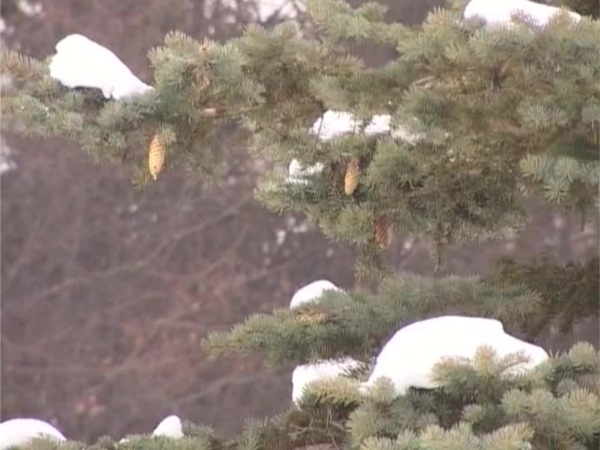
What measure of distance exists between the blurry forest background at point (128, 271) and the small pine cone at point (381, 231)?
12.6 feet

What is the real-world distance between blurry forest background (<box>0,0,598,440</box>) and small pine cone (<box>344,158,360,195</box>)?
3961mm

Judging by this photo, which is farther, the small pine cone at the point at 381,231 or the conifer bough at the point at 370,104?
the small pine cone at the point at 381,231

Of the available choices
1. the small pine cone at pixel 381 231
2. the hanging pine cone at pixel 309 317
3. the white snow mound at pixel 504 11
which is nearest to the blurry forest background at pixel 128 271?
the small pine cone at pixel 381 231

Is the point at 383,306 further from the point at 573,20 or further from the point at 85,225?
the point at 85,225

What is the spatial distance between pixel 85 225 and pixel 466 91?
4.45 metres

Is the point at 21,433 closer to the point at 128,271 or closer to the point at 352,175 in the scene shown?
the point at 352,175

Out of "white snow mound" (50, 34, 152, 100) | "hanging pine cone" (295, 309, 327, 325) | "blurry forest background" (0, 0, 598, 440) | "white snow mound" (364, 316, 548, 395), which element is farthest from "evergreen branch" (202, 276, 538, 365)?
"blurry forest background" (0, 0, 598, 440)

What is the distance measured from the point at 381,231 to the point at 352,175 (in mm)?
153

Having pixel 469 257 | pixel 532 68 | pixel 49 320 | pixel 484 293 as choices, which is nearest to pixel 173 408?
pixel 49 320

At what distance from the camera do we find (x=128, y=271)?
586 centimetres

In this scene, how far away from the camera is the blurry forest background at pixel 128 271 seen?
5730 mm

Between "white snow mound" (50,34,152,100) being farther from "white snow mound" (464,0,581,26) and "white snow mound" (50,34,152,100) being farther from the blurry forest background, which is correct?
the blurry forest background

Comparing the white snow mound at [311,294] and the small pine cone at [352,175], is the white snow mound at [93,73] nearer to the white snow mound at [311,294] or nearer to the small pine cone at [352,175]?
the small pine cone at [352,175]

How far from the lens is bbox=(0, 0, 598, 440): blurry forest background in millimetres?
5730
